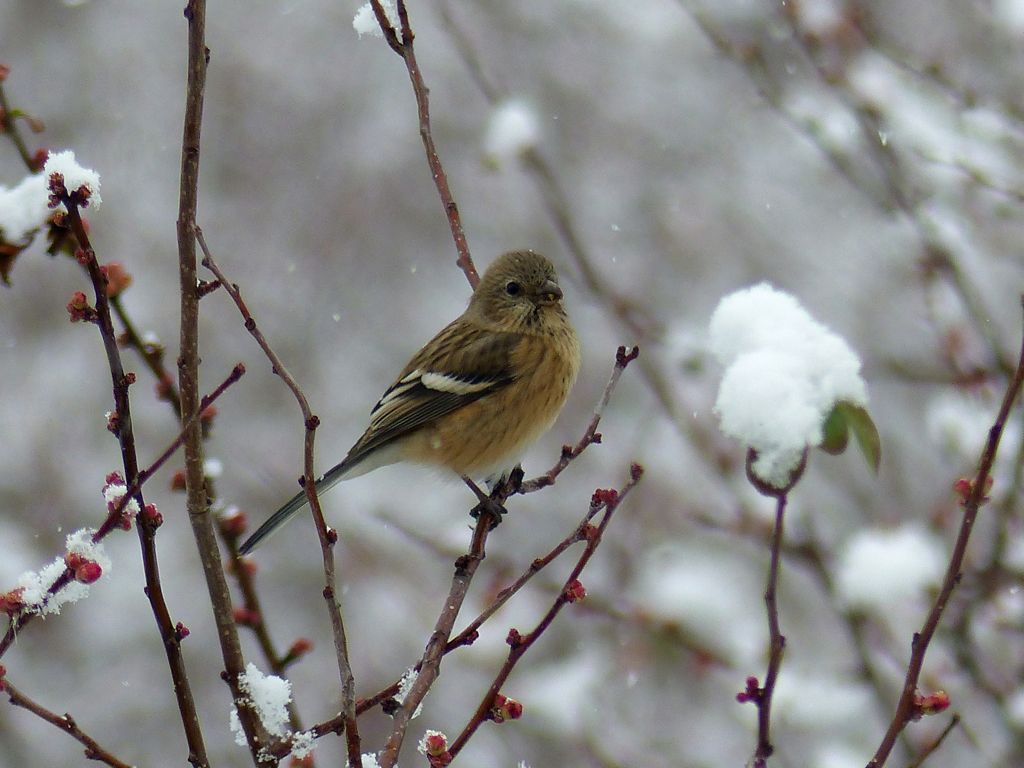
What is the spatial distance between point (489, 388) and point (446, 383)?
0.23 m

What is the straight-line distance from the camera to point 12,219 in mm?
1881

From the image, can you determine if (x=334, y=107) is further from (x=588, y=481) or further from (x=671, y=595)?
(x=671, y=595)

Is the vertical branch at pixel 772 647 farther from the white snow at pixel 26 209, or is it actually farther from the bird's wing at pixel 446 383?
the bird's wing at pixel 446 383

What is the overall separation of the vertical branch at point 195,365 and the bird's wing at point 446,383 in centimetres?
235

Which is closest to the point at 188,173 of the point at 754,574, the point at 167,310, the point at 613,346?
the point at 754,574

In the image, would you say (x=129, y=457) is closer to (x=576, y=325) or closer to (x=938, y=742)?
(x=938, y=742)

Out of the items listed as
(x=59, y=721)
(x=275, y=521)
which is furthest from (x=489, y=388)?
(x=59, y=721)

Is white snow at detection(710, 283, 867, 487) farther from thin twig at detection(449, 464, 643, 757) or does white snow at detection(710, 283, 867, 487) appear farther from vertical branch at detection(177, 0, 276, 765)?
vertical branch at detection(177, 0, 276, 765)

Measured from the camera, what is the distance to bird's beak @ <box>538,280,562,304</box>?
437 centimetres

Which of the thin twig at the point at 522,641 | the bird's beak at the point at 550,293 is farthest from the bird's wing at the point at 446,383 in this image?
the thin twig at the point at 522,641

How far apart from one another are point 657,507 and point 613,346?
9.26ft

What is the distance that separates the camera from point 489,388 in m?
4.27

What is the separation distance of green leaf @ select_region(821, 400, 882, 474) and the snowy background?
2.50 meters

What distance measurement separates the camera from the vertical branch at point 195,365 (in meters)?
1.74
